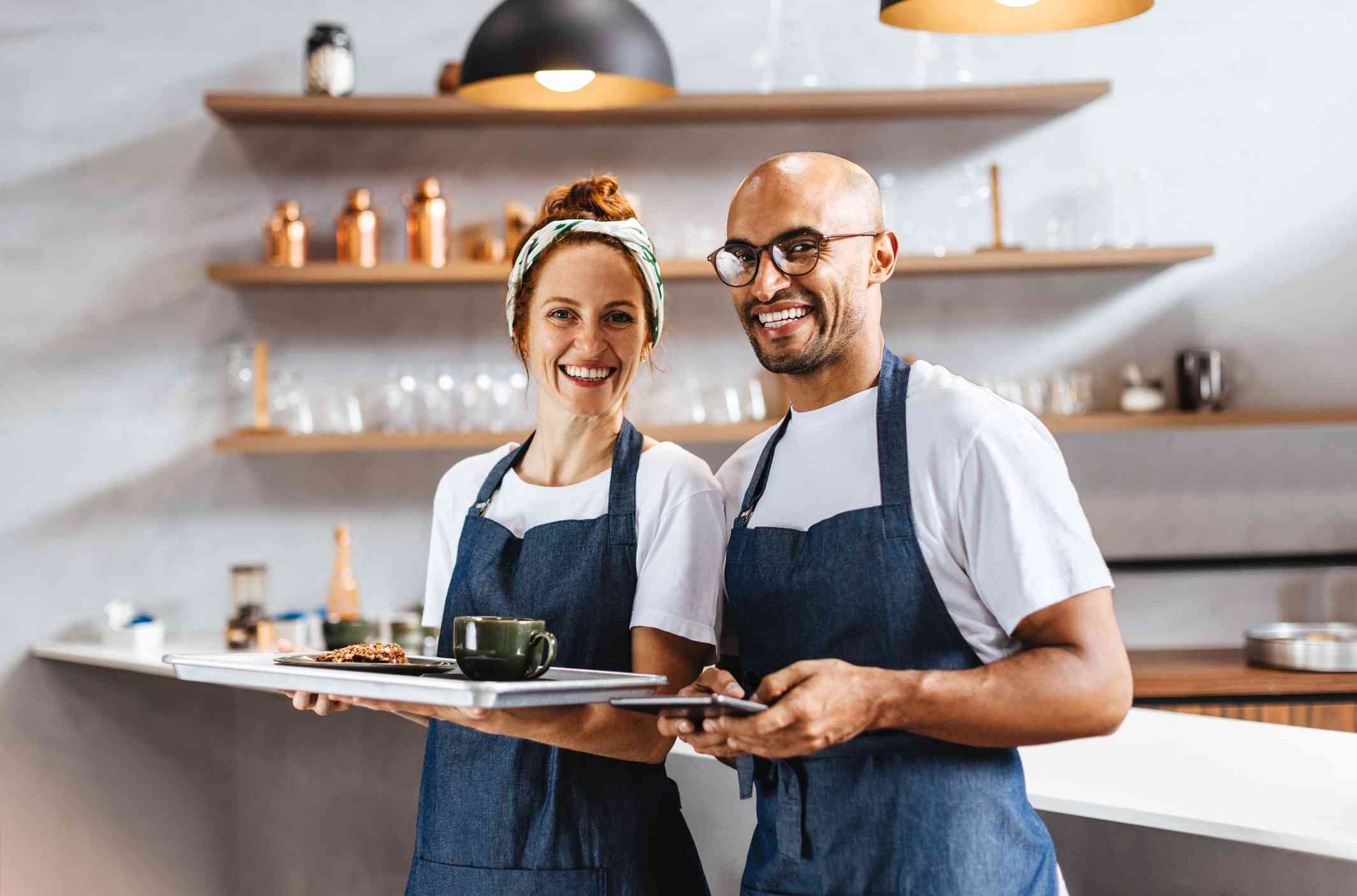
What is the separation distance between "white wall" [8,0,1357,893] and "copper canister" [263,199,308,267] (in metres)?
0.24

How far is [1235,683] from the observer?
3441 millimetres

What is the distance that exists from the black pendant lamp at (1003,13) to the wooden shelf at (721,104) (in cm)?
182

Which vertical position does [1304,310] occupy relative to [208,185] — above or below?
below

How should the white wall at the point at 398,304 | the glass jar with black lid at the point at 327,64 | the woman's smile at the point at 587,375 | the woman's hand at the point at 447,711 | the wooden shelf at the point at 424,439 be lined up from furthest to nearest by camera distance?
the white wall at the point at 398,304
the glass jar with black lid at the point at 327,64
the wooden shelf at the point at 424,439
the woman's smile at the point at 587,375
the woman's hand at the point at 447,711

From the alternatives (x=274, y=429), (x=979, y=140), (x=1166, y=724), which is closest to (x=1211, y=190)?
(x=979, y=140)

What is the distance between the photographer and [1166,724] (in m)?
2.37

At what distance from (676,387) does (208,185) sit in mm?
1722

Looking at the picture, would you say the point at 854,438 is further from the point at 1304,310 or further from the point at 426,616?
the point at 1304,310

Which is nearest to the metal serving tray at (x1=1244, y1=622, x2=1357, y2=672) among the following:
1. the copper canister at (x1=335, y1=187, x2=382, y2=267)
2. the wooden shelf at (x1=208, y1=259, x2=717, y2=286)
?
the wooden shelf at (x1=208, y1=259, x2=717, y2=286)

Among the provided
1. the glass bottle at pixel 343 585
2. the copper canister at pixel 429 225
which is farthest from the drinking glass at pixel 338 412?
the copper canister at pixel 429 225

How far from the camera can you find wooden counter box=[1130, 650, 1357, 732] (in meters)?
3.37

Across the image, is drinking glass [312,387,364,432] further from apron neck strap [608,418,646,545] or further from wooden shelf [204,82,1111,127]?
apron neck strap [608,418,646,545]

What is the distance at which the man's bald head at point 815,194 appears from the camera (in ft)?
4.89

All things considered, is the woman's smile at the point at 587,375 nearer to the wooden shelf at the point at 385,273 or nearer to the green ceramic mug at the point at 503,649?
the green ceramic mug at the point at 503,649
